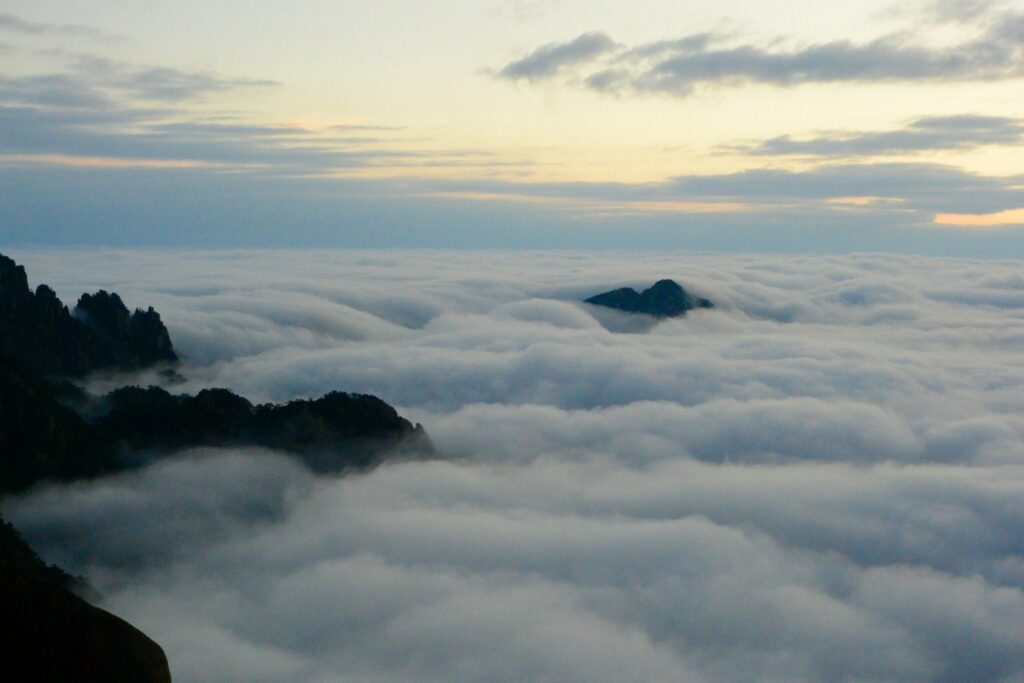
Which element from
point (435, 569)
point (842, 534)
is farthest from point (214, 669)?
point (842, 534)

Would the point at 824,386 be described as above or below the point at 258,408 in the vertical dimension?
below

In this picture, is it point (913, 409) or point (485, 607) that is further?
point (913, 409)

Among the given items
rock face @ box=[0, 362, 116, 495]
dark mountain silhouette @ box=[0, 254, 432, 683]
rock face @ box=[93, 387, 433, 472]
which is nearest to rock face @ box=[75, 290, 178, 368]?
dark mountain silhouette @ box=[0, 254, 432, 683]

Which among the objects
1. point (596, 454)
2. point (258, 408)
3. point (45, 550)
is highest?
point (258, 408)

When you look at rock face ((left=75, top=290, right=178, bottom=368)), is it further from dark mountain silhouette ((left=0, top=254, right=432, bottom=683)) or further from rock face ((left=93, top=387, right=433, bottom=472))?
rock face ((left=93, top=387, right=433, bottom=472))

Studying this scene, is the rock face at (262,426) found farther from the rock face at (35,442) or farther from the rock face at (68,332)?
the rock face at (68,332)

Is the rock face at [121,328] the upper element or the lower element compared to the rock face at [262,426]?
upper

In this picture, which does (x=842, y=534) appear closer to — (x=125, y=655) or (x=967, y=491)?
(x=967, y=491)

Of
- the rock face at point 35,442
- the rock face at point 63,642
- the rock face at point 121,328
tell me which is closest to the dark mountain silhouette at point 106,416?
the rock face at point 35,442
